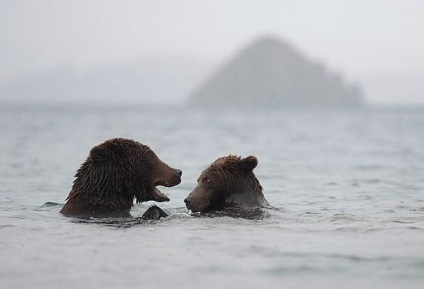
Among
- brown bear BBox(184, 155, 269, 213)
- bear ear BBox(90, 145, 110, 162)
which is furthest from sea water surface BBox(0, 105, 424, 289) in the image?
bear ear BBox(90, 145, 110, 162)

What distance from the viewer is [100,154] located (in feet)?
35.7

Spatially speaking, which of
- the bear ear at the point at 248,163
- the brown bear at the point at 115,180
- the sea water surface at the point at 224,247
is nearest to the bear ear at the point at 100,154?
the brown bear at the point at 115,180

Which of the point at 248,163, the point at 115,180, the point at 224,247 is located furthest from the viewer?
the point at 248,163

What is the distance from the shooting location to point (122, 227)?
10.2 metres

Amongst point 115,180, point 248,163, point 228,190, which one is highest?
point 248,163

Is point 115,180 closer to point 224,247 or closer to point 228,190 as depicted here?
point 228,190

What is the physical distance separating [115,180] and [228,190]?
156 cm

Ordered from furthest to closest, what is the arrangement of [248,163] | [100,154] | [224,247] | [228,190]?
[228,190]
[248,163]
[100,154]
[224,247]

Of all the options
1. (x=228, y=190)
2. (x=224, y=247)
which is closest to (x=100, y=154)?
(x=228, y=190)

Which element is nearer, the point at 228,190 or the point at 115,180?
the point at 115,180

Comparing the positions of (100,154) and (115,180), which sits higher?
(100,154)

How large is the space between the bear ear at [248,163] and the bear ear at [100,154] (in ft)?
5.97

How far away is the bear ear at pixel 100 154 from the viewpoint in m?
10.8

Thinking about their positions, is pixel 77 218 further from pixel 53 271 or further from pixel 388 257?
pixel 388 257
